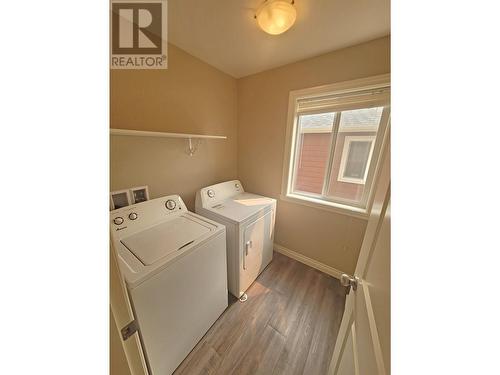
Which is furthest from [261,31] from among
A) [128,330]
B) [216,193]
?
[128,330]

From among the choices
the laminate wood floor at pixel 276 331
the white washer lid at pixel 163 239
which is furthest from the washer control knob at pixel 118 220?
the laminate wood floor at pixel 276 331

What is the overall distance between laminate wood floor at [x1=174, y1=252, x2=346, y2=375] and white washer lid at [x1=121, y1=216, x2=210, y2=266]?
2.89 ft

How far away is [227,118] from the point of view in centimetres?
224

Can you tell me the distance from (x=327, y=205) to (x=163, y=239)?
68.0 inches

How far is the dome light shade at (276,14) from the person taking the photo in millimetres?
1064

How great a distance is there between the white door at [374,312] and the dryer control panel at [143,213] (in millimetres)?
1475

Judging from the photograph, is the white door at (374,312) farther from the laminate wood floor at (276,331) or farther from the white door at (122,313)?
the white door at (122,313)

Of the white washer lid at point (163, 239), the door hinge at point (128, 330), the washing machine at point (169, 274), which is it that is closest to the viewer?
the door hinge at point (128, 330)

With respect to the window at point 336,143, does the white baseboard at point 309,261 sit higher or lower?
lower

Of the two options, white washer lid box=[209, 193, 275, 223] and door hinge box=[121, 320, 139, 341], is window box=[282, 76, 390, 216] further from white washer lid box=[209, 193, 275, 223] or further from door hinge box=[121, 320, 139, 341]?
door hinge box=[121, 320, 139, 341]

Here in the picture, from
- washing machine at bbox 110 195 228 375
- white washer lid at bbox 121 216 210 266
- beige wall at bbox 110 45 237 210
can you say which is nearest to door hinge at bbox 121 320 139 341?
washing machine at bbox 110 195 228 375
